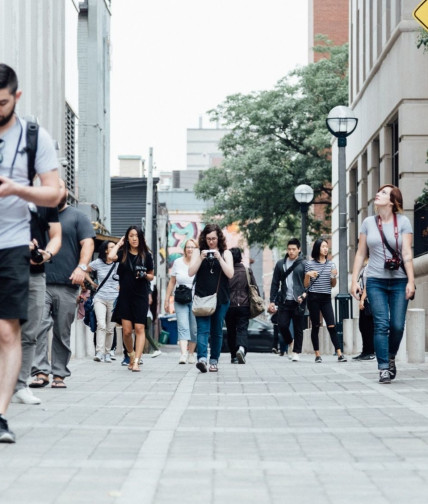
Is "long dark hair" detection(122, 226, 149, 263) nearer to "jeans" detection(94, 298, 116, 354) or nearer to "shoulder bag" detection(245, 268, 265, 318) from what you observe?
"shoulder bag" detection(245, 268, 265, 318)

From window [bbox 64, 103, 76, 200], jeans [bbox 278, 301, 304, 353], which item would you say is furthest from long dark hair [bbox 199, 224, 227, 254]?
window [bbox 64, 103, 76, 200]

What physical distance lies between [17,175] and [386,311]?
5.66m

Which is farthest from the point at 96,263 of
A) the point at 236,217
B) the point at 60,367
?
the point at 236,217

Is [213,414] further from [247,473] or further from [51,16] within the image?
[51,16]

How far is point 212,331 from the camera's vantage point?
49.9ft

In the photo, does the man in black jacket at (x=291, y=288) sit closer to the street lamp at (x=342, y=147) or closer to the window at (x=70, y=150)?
the street lamp at (x=342, y=147)

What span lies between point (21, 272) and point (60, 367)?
4577mm

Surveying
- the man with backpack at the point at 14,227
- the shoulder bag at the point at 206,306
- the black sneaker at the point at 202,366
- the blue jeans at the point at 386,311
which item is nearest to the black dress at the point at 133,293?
the shoulder bag at the point at 206,306

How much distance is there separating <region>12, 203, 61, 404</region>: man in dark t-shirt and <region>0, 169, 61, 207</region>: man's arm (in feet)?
6.37

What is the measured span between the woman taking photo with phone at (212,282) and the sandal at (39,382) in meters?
3.22

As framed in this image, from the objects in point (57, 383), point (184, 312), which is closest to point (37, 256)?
point (57, 383)

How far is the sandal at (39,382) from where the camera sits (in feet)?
38.7

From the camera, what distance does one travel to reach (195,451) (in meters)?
6.86

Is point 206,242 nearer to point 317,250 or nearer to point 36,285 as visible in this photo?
point 317,250
